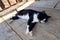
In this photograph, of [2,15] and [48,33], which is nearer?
[48,33]

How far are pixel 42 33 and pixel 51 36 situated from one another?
0.13m

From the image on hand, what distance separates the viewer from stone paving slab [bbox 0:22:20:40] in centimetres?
135

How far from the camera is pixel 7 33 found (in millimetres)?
1448

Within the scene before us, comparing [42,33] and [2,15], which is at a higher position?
[42,33]

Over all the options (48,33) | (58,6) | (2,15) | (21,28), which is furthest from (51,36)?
(2,15)

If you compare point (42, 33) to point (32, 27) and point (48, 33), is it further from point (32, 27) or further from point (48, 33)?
point (32, 27)

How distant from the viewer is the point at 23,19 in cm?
171

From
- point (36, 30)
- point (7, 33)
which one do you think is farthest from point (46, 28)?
point (7, 33)

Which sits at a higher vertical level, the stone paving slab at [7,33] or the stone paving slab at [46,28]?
the stone paving slab at [46,28]

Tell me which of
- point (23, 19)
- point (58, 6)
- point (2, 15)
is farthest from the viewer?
point (2, 15)

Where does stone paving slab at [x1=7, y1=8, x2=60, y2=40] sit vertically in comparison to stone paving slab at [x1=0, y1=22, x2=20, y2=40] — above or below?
above

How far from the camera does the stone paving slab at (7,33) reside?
1350mm

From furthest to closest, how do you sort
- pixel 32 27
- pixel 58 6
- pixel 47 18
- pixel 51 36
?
pixel 58 6 → pixel 47 18 → pixel 32 27 → pixel 51 36

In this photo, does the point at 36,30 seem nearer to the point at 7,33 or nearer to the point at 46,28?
the point at 46,28
